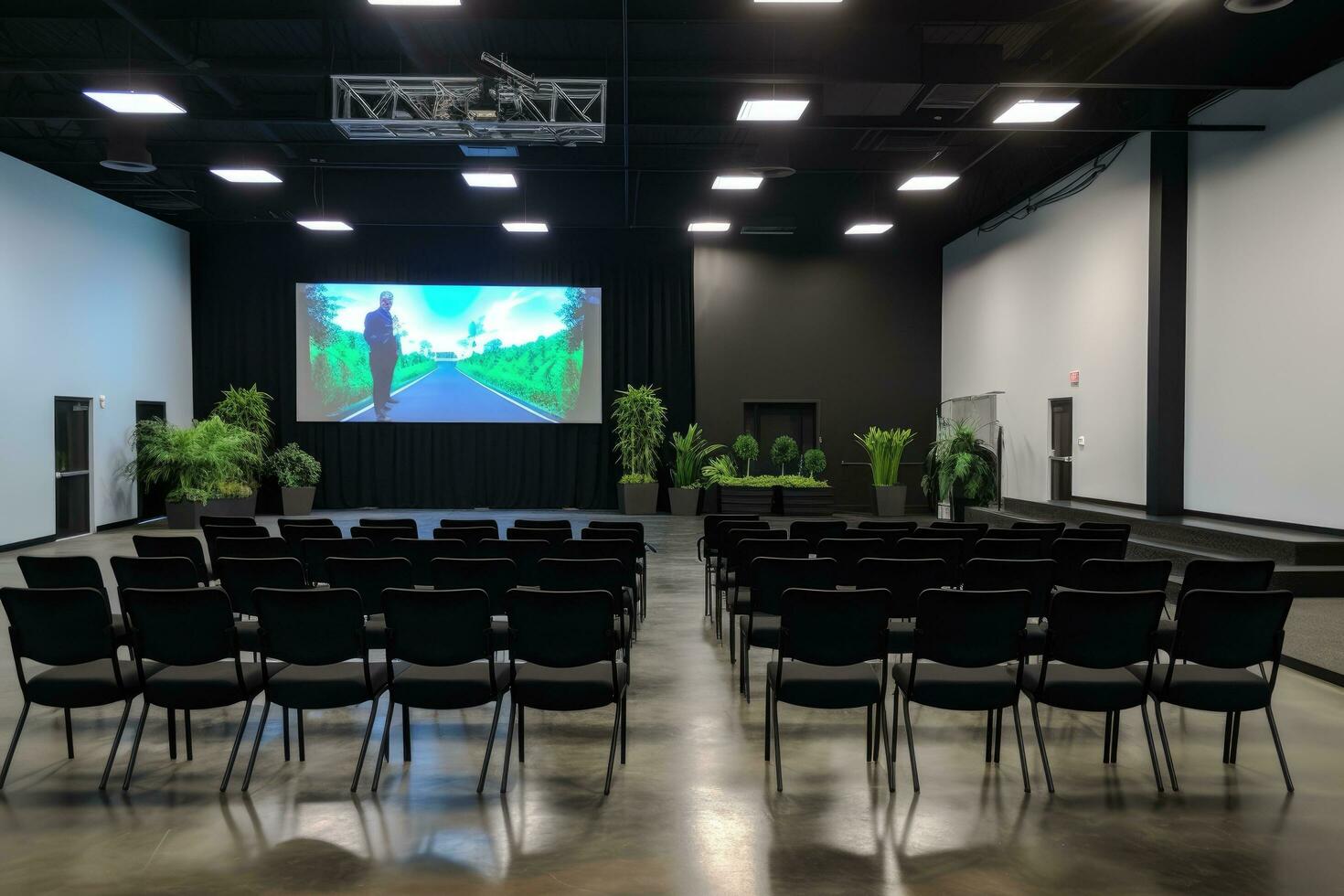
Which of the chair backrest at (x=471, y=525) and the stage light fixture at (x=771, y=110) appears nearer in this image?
the chair backrest at (x=471, y=525)

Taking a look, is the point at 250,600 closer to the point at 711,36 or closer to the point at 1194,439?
the point at 711,36

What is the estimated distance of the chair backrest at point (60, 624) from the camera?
12.2 ft

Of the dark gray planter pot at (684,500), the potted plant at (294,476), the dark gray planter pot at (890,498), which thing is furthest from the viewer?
the dark gray planter pot at (684,500)

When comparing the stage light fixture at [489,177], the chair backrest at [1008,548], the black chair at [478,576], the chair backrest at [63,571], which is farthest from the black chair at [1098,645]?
the stage light fixture at [489,177]

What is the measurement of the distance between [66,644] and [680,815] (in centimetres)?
265

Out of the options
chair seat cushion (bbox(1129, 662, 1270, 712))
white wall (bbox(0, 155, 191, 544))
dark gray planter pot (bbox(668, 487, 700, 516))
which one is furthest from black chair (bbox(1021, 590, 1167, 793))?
white wall (bbox(0, 155, 191, 544))

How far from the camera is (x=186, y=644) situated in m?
3.77

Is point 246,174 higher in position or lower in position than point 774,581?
higher

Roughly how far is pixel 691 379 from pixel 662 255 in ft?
7.64

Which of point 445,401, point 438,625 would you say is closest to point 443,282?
point 445,401

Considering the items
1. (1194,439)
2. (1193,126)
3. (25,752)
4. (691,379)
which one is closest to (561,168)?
(691,379)

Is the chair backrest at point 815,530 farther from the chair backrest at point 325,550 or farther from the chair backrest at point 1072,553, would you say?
the chair backrest at point 325,550

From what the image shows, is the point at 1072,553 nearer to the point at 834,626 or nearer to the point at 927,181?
the point at 834,626

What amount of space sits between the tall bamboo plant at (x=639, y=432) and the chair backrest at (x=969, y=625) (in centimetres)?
1201
